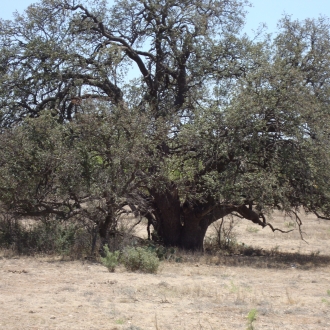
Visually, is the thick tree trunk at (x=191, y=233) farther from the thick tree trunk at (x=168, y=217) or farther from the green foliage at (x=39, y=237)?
Result: the green foliage at (x=39, y=237)

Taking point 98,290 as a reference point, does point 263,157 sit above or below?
above

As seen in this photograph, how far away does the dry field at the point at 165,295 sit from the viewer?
24.9 feet

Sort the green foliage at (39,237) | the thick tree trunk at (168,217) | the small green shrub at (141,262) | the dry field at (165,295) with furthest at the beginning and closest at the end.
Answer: the thick tree trunk at (168,217) < the green foliage at (39,237) < the small green shrub at (141,262) < the dry field at (165,295)

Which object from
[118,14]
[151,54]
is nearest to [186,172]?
[151,54]

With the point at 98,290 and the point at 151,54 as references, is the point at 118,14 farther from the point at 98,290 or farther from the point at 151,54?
the point at 98,290

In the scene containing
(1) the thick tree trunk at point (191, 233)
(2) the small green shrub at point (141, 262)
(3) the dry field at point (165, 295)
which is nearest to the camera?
(3) the dry field at point (165, 295)

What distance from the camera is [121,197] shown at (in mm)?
14195

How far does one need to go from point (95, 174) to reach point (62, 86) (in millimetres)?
3913

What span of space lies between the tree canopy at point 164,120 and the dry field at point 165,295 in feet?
6.54

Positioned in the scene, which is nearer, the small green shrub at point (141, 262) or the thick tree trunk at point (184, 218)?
the small green shrub at point (141, 262)

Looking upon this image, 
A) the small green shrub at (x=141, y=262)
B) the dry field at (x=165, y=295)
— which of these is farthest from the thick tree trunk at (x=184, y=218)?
the small green shrub at (x=141, y=262)

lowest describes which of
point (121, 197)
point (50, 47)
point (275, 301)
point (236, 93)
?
point (275, 301)

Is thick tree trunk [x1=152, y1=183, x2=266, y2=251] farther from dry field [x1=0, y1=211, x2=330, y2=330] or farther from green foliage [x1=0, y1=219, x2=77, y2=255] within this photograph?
green foliage [x1=0, y1=219, x2=77, y2=255]

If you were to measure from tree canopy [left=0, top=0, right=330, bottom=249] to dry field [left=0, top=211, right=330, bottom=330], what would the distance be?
1.99 m
